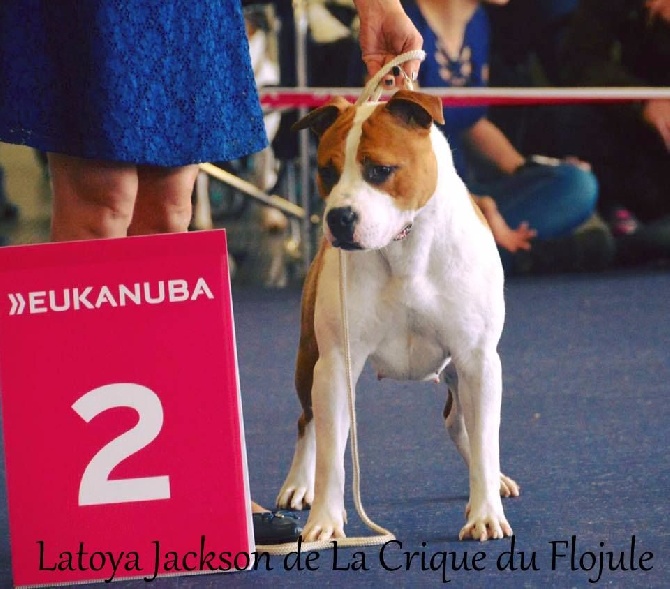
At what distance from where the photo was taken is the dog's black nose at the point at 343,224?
1.69 meters

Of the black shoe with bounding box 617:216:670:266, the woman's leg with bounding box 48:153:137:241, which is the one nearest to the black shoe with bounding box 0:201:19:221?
the black shoe with bounding box 617:216:670:266

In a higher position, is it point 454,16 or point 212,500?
point 454,16

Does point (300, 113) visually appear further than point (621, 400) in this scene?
Yes

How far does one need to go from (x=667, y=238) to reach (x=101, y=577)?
4.38 metres

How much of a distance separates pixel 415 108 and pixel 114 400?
2.01 ft

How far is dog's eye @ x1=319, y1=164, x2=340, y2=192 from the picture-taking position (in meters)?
1.75

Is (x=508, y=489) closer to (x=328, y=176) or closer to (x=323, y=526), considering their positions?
(x=323, y=526)

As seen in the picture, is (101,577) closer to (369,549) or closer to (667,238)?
(369,549)

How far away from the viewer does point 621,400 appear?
2.89 m

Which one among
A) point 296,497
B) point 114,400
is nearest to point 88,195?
point 114,400

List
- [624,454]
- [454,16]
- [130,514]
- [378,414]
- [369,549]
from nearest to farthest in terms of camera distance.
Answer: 1. [130,514]
2. [369,549]
3. [624,454]
4. [378,414]
5. [454,16]

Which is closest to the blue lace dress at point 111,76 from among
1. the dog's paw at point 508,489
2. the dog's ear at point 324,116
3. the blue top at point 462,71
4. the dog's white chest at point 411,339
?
the dog's ear at point 324,116

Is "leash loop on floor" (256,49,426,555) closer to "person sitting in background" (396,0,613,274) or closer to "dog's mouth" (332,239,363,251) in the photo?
"dog's mouth" (332,239,363,251)

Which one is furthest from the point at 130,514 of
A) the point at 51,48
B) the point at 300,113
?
the point at 300,113
